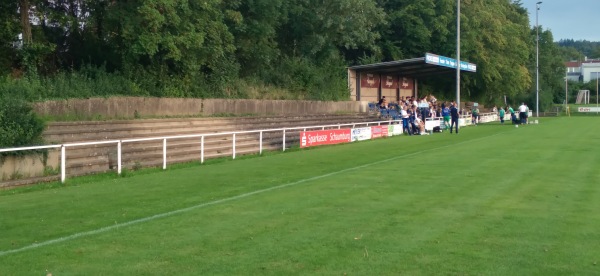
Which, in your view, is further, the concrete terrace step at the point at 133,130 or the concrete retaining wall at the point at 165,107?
the concrete retaining wall at the point at 165,107

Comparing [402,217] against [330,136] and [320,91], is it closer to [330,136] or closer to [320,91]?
[330,136]

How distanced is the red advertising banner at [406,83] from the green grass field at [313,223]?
39356mm

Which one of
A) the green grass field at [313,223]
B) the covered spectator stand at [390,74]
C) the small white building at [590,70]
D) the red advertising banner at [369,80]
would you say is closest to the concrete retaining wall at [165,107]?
the covered spectator stand at [390,74]

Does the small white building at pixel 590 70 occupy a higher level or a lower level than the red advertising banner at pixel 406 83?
higher

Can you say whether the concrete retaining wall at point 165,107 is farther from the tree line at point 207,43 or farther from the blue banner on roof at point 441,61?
the blue banner on roof at point 441,61

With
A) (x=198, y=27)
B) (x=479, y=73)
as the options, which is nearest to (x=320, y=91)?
(x=198, y=27)

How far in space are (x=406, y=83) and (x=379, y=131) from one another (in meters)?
23.0

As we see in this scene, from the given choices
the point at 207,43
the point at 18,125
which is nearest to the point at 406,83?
the point at 207,43

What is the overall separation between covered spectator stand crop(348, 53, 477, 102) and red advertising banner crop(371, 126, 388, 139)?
847cm

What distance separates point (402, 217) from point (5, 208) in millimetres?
7222

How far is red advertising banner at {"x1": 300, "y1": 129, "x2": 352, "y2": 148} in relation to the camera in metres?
27.2

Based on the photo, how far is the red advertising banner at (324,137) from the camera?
89.3ft

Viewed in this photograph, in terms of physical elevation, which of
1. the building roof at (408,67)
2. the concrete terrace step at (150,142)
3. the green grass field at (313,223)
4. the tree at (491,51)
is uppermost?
the tree at (491,51)

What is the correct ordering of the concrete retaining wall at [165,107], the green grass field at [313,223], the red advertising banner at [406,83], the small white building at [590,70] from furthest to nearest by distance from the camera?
1. the small white building at [590,70]
2. the red advertising banner at [406,83]
3. the concrete retaining wall at [165,107]
4. the green grass field at [313,223]
